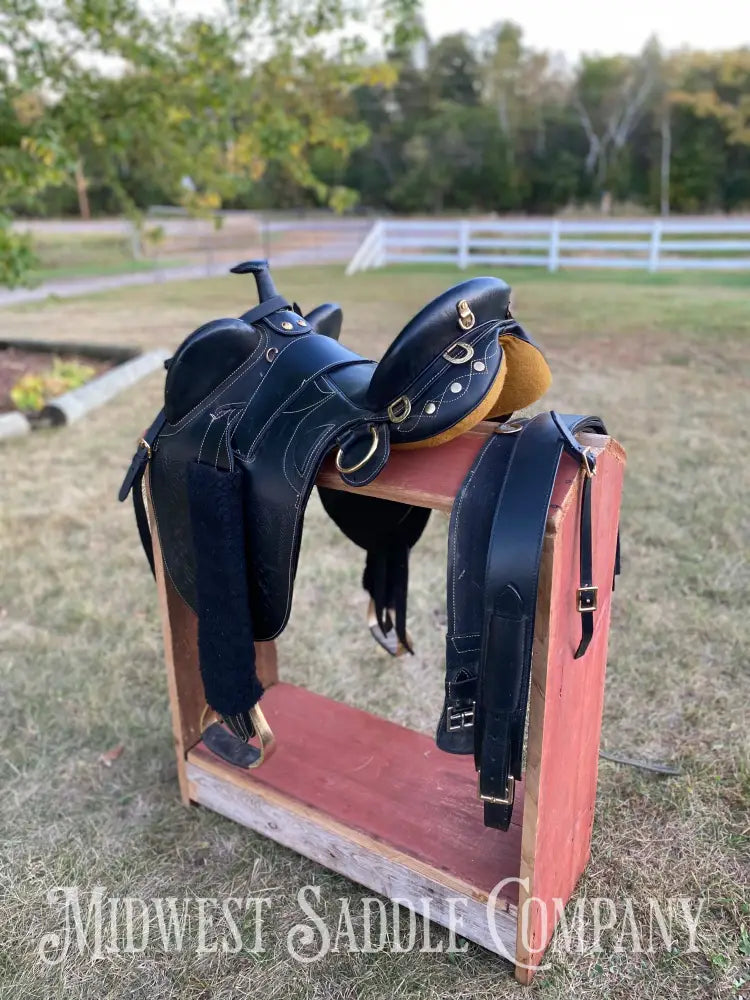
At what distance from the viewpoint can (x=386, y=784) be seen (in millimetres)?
1714

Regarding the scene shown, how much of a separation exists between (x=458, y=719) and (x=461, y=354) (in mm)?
598

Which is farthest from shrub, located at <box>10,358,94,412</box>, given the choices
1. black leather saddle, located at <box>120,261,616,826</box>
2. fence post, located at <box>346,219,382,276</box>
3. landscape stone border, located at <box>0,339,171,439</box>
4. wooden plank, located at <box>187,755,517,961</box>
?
fence post, located at <box>346,219,382,276</box>

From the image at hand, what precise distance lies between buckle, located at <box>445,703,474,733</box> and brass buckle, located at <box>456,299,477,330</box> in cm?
62

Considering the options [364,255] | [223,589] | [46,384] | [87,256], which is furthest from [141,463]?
[87,256]

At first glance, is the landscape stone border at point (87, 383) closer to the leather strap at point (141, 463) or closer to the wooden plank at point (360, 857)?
the leather strap at point (141, 463)

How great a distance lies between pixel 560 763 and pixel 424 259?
518 inches

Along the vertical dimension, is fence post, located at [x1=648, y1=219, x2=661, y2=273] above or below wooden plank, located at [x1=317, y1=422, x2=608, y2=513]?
above

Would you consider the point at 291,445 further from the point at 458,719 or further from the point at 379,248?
the point at 379,248

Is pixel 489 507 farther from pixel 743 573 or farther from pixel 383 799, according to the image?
pixel 743 573

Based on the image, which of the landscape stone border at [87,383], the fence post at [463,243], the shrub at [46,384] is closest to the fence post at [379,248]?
the fence post at [463,243]

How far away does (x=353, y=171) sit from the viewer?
32656 millimetres

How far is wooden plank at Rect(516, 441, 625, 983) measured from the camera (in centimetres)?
116

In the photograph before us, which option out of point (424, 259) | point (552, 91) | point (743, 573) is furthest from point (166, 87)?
point (552, 91)

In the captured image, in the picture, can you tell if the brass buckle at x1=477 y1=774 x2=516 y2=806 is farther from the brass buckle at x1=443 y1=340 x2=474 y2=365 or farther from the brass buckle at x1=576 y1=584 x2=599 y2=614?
the brass buckle at x1=443 y1=340 x2=474 y2=365
